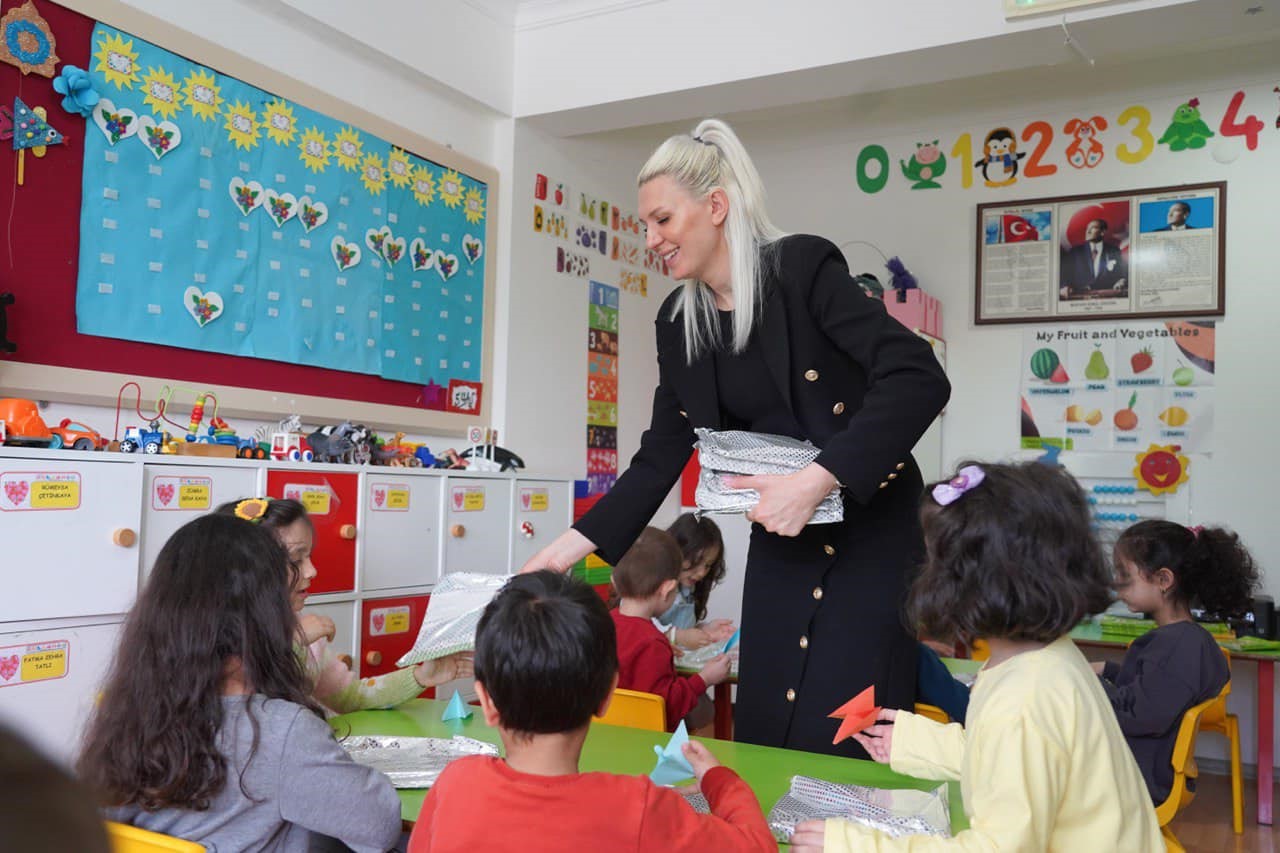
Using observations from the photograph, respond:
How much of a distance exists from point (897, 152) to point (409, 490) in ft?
11.4

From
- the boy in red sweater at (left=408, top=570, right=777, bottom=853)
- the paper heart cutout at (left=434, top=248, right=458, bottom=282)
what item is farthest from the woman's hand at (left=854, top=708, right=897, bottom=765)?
the paper heart cutout at (left=434, top=248, right=458, bottom=282)

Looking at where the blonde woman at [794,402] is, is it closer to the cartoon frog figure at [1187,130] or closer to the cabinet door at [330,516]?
the cabinet door at [330,516]

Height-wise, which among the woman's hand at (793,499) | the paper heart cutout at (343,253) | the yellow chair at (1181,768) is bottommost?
the yellow chair at (1181,768)

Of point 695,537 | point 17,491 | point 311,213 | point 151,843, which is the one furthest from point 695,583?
point 151,843

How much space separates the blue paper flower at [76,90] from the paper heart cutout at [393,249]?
1211 millimetres

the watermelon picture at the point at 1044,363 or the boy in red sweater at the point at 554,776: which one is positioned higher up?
the watermelon picture at the point at 1044,363

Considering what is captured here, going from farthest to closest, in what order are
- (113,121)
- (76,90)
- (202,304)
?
1. (202,304)
2. (113,121)
3. (76,90)

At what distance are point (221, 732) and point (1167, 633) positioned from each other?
2626mm

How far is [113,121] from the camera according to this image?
9.80ft

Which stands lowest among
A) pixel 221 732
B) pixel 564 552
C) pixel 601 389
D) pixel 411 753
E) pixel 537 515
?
pixel 411 753

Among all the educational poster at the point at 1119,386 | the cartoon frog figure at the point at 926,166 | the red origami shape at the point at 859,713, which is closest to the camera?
the red origami shape at the point at 859,713

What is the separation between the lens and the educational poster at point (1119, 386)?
4.86 metres

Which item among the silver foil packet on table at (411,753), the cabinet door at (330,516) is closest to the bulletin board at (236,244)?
the cabinet door at (330,516)

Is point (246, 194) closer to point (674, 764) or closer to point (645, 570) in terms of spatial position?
point (645, 570)
